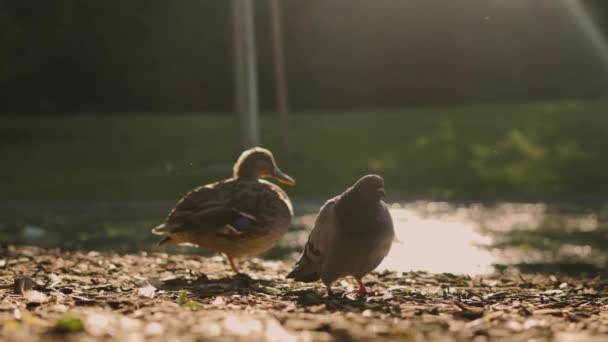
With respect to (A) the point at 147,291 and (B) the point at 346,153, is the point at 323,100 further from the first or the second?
(A) the point at 147,291

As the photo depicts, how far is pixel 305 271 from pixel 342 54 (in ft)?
95.7

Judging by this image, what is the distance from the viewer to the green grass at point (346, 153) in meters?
20.0

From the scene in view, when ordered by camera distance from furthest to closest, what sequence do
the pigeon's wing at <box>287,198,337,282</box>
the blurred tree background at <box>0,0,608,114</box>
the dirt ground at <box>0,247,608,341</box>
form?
the blurred tree background at <box>0,0,608,114</box>, the pigeon's wing at <box>287,198,337,282</box>, the dirt ground at <box>0,247,608,341</box>

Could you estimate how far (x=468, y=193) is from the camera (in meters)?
19.2

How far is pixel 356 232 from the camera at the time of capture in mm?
5621

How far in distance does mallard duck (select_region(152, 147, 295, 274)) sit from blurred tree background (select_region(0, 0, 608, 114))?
90.5 ft

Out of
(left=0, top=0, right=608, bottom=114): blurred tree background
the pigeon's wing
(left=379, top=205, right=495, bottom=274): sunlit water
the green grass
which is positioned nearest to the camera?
the pigeon's wing

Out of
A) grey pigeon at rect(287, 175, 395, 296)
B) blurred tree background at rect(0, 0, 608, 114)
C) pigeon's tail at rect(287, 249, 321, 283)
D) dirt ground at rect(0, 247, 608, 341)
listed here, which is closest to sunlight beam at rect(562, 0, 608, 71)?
blurred tree background at rect(0, 0, 608, 114)

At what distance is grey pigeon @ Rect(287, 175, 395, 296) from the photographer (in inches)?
222

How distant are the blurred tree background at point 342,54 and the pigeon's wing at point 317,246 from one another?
28.7 m

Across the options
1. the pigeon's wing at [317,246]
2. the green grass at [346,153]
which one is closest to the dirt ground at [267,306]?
the pigeon's wing at [317,246]

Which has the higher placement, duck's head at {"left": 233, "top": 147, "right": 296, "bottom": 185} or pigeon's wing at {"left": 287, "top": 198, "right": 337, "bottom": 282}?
A: duck's head at {"left": 233, "top": 147, "right": 296, "bottom": 185}

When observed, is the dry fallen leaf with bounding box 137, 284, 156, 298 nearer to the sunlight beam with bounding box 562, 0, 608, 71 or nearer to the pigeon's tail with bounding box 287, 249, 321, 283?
the pigeon's tail with bounding box 287, 249, 321, 283

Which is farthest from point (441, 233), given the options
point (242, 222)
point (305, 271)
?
point (305, 271)
